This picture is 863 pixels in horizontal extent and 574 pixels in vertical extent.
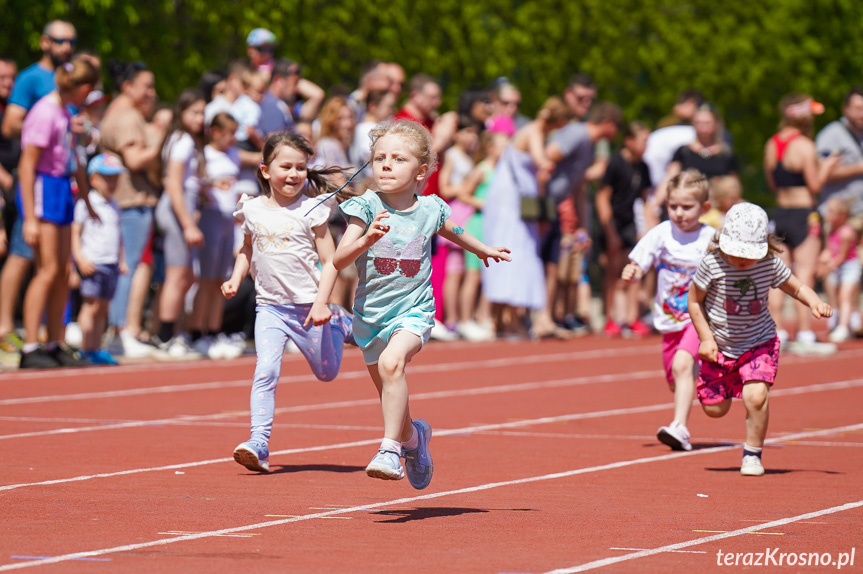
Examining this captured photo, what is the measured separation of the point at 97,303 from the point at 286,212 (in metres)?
5.54

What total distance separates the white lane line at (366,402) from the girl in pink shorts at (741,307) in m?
3.36

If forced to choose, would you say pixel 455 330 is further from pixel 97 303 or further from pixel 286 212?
pixel 286 212

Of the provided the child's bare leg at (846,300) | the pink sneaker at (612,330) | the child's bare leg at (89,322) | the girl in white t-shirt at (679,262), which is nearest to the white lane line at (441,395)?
the girl in white t-shirt at (679,262)

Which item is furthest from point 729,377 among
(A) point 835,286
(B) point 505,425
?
(A) point 835,286

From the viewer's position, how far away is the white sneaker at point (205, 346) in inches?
586

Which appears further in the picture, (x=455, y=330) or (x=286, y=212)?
(x=455, y=330)

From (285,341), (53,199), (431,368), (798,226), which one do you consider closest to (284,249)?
(285,341)

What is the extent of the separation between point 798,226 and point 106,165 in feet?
23.0

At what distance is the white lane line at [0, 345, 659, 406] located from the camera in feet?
37.2

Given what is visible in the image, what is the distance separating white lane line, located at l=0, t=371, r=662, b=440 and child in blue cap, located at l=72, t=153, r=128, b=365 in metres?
3.29

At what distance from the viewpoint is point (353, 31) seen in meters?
25.7

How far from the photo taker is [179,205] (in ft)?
46.4

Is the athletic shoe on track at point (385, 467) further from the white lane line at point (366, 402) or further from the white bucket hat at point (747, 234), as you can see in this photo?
the white lane line at point (366, 402)

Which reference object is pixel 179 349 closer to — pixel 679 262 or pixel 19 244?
pixel 19 244
